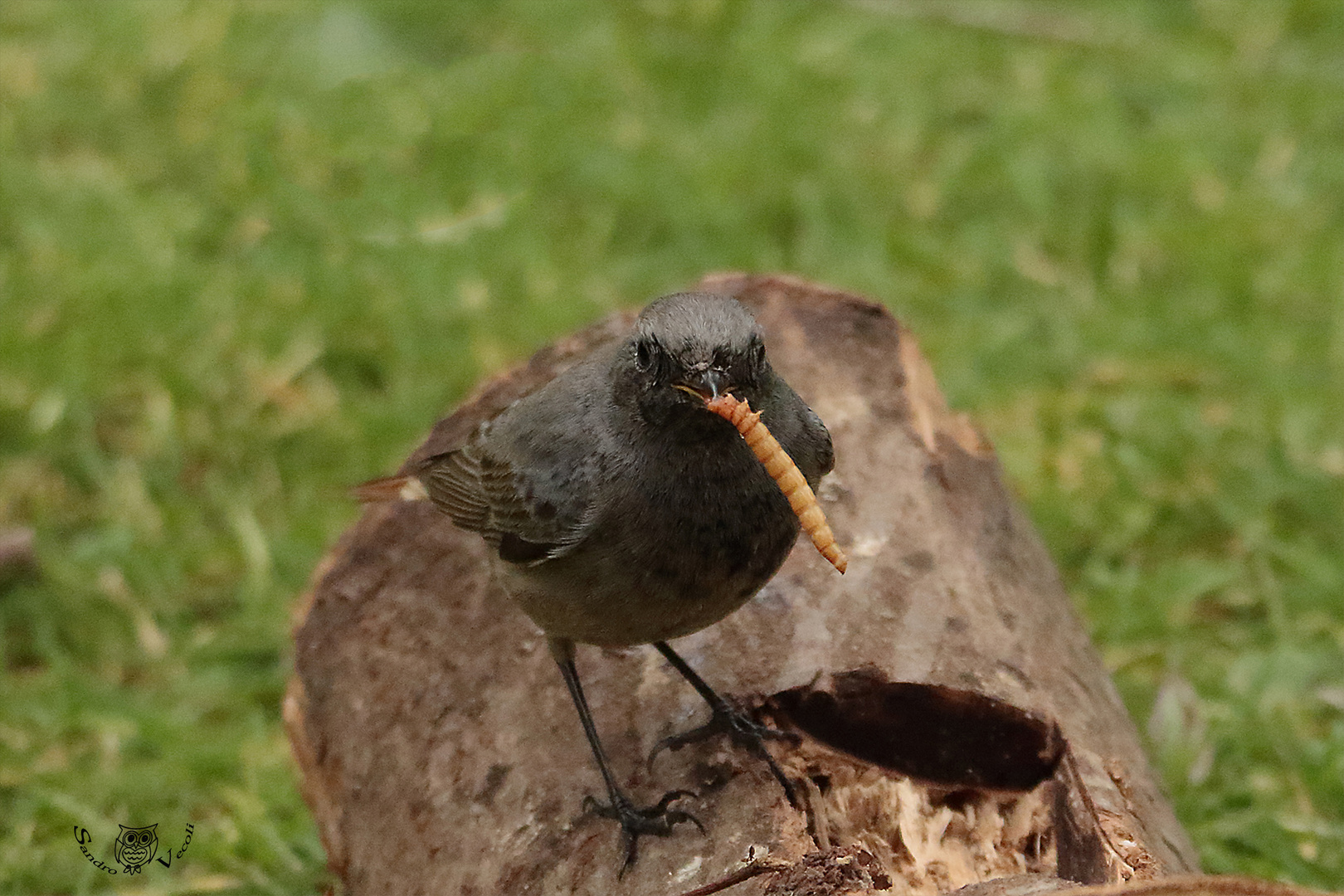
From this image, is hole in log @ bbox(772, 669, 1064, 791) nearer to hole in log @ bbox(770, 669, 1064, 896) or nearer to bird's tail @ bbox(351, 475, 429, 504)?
hole in log @ bbox(770, 669, 1064, 896)

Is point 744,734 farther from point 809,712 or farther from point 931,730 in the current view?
point 931,730

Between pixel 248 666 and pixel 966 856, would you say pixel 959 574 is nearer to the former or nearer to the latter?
pixel 966 856

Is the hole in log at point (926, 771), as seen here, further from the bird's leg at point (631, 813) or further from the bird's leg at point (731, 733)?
the bird's leg at point (631, 813)

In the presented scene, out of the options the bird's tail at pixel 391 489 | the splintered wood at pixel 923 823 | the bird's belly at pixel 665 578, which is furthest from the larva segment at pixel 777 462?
the bird's tail at pixel 391 489

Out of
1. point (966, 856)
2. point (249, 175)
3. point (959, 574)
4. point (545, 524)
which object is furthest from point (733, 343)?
point (249, 175)

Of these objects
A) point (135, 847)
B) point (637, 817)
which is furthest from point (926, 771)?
point (135, 847)

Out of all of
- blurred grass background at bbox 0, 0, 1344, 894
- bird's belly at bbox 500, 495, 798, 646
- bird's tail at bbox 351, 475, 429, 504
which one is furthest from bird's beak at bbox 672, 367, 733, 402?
blurred grass background at bbox 0, 0, 1344, 894
